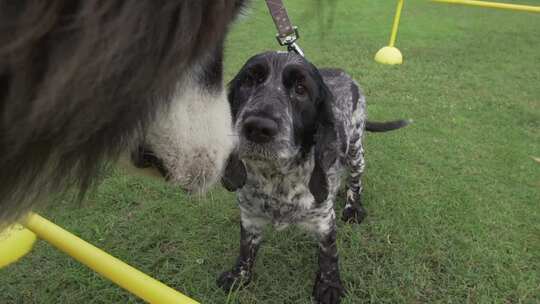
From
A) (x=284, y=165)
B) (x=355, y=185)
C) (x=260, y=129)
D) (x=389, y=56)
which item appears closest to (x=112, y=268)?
(x=260, y=129)

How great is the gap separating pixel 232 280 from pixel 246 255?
131 mm

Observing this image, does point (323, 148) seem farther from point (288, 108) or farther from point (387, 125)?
point (387, 125)

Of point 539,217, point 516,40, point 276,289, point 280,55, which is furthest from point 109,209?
point 516,40

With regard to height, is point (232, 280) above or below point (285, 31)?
below

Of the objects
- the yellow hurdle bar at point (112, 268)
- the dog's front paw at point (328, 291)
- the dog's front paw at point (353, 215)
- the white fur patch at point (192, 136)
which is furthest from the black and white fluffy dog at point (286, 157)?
the white fur patch at point (192, 136)

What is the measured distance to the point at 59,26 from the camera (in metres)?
0.51

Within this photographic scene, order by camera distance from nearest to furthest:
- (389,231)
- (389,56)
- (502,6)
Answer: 1. (389,231)
2. (502,6)
3. (389,56)

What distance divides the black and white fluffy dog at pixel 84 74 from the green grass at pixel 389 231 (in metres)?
0.57

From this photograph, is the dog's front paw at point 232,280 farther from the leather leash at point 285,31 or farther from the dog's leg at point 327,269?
the leather leash at point 285,31

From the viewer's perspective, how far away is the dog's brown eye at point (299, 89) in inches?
77.1

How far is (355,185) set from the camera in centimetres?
267

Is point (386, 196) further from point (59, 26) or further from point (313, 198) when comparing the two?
point (59, 26)

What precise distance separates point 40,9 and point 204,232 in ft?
6.79

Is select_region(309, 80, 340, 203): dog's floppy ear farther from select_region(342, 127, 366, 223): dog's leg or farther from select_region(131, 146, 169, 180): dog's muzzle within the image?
select_region(131, 146, 169, 180): dog's muzzle
